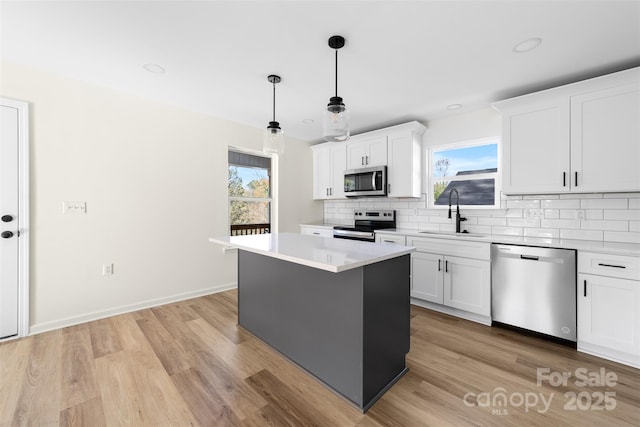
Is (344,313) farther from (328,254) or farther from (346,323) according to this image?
(328,254)

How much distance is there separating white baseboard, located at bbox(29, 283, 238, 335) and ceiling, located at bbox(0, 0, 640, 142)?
2462 millimetres

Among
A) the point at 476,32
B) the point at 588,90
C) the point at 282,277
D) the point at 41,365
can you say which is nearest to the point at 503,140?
the point at 588,90

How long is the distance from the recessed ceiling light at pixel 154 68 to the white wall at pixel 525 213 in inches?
129

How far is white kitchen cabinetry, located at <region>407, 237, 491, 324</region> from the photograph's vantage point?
281 centimetres

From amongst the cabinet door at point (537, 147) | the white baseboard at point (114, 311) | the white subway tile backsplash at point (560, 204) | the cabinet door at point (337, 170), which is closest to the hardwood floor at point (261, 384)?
the white baseboard at point (114, 311)

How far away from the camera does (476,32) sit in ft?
6.37

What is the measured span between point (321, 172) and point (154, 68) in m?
2.94

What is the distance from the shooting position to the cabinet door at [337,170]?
14.9ft

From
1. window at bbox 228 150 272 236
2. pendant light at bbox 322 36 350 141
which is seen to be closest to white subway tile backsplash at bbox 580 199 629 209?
pendant light at bbox 322 36 350 141

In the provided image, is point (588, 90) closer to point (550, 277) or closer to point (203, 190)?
point (550, 277)

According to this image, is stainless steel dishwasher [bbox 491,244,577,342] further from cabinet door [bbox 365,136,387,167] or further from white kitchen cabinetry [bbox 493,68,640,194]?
cabinet door [bbox 365,136,387,167]

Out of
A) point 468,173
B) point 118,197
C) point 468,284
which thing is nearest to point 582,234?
point 468,284

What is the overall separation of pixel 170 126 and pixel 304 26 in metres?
2.37

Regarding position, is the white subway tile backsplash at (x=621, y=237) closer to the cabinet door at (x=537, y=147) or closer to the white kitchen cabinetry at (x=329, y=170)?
the cabinet door at (x=537, y=147)
